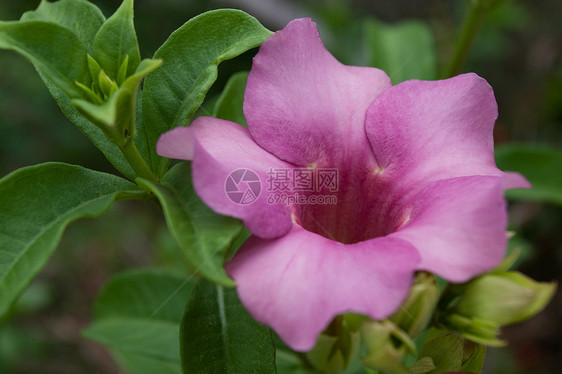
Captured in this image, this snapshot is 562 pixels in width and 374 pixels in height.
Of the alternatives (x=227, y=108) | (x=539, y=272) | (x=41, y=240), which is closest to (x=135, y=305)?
(x=227, y=108)

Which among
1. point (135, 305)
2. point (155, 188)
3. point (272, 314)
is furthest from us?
point (135, 305)

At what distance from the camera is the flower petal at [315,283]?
620 millimetres

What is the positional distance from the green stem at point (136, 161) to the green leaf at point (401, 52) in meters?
0.95

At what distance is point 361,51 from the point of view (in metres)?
2.91

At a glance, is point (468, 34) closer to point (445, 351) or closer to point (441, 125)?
point (441, 125)

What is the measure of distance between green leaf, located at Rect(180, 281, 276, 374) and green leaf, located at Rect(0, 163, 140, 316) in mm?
198

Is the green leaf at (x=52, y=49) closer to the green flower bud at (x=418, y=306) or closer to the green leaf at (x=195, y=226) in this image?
the green leaf at (x=195, y=226)

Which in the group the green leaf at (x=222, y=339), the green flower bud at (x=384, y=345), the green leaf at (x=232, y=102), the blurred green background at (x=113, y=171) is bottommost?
the blurred green background at (x=113, y=171)

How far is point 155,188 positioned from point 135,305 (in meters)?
0.81

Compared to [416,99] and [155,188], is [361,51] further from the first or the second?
[155,188]

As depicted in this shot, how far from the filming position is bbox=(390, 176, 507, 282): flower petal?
2.13ft

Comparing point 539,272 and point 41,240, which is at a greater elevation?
point 41,240

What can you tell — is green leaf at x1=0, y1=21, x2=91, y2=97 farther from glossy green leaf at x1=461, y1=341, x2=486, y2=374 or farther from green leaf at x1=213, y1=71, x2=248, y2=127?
glossy green leaf at x1=461, y1=341, x2=486, y2=374

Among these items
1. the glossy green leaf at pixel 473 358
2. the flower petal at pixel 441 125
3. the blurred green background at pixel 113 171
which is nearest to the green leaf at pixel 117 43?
the flower petal at pixel 441 125
